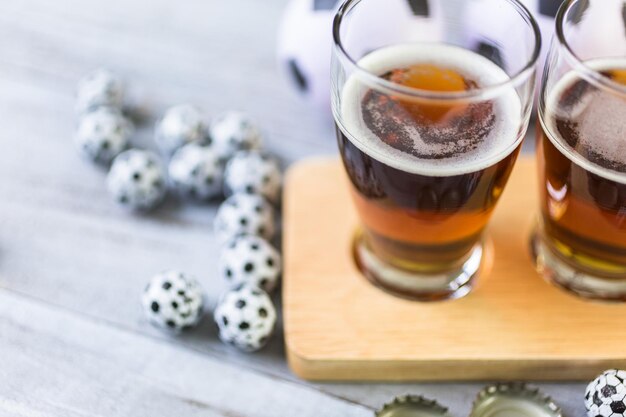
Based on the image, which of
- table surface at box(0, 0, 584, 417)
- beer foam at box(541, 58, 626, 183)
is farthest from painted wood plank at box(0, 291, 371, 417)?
beer foam at box(541, 58, 626, 183)

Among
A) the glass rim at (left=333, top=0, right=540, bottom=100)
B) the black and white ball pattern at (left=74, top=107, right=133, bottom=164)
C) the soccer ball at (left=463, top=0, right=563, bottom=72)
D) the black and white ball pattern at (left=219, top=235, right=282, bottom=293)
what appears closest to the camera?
the glass rim at (left=333, top=0, right=540, bottom=100)

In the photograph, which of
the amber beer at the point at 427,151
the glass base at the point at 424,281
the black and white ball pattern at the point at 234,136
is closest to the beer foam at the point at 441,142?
the amber beer at the point at 427,151

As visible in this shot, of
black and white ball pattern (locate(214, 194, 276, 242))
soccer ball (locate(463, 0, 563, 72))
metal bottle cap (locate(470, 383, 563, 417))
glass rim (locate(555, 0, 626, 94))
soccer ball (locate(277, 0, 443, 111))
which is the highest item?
glass rim (locate(555, 0, 626, 94))

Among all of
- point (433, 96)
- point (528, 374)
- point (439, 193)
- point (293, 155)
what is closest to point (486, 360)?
point (528, 374)

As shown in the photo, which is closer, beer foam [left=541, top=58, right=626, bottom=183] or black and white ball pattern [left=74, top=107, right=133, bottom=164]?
beer foam [left=541, top=58, right=626, bottom=183]

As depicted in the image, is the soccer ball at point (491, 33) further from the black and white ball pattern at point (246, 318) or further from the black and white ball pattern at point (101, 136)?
the black and white ball pattern at point (101, 136)

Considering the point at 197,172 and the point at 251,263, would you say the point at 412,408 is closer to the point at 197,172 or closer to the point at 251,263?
the point at 251,263

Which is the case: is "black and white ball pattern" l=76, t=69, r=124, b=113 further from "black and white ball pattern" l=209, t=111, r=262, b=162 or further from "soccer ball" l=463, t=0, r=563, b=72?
"soccer ball" l=463, t=0, r=563, b=72
